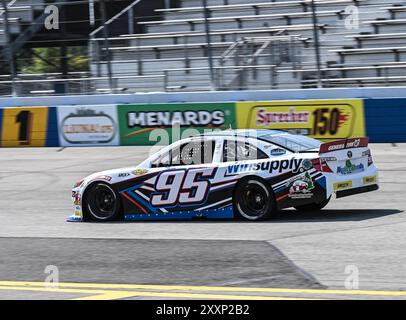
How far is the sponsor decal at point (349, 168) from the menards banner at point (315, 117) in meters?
9.54

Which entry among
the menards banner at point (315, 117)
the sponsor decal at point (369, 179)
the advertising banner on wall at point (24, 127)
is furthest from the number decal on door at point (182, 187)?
the advertising banner on wall at point (24, 127)

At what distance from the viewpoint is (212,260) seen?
9102mm

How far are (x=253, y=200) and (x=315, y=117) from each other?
10.0 m

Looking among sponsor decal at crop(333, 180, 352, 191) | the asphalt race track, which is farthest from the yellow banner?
sponsor decal at crop(333, 180, 352, 191)

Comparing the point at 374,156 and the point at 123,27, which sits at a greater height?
the point at 123,27

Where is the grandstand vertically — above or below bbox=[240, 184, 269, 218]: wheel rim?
above

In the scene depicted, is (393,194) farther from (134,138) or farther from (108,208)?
(134,138)

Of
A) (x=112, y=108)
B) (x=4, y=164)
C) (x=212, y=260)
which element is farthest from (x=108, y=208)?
(x=112, y=108)

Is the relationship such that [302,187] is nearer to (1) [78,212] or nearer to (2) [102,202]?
(2) [102,202]

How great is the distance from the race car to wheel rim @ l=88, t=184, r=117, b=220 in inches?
0.6

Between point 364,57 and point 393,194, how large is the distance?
10443 mm

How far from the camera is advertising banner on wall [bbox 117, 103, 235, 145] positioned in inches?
897

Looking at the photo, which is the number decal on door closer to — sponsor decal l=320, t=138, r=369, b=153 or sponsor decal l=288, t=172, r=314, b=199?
sponsor decal l=288, t=172, r=314, b=199

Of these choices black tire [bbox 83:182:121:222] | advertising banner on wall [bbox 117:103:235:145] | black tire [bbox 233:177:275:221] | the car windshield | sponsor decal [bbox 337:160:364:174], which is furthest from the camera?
advertising banner on wall [bbox 117:103:235:145]
